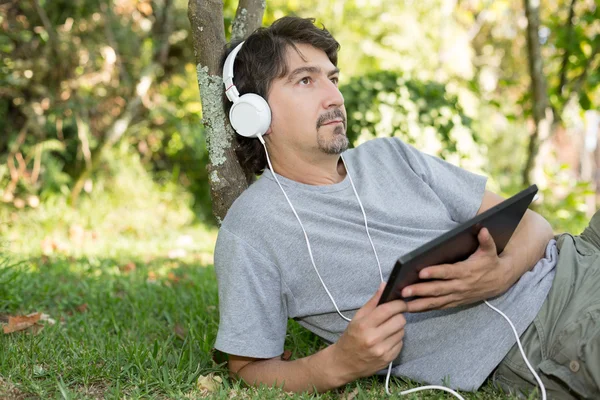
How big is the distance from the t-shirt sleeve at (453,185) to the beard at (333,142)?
1.13 ft

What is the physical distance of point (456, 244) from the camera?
1.79 meters

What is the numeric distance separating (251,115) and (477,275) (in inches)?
39.3

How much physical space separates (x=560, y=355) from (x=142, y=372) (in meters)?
1.43

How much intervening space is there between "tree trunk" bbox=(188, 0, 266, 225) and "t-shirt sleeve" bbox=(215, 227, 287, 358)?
49 cm

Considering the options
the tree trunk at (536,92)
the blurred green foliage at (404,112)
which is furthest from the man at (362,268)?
the tree trunk at (536,92)

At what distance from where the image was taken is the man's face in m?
2.34

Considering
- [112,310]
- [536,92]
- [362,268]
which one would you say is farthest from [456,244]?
[536,92]

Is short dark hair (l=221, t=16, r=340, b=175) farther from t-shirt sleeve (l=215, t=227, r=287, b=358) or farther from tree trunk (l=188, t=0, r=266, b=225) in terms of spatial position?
t-shirt sleeve (l=215, t=227, r=287, b=358)

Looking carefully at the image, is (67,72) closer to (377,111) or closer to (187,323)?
(377,111)

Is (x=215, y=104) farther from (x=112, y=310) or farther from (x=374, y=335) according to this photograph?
(x=112, y=310)

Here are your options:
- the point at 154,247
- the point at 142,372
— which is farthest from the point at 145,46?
the point at 142,372

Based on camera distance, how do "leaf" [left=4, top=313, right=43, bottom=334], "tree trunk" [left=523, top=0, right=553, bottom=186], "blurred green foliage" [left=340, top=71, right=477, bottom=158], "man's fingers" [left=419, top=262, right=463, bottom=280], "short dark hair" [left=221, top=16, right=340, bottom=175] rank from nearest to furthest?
1. "man's fingers" [left=419, top=262, right=463, bottom=280]
2. "short dark hair" [left=221, top=16, right=340, bottom=175]
3. "leaf" [left=4, top=313, right=43, bottom=334]
4. "blurred green foliage" [left=340, top=71, right=477, bottom=158]
5. "tree trunk" [left=523, top=0, right=553, bottom=186]

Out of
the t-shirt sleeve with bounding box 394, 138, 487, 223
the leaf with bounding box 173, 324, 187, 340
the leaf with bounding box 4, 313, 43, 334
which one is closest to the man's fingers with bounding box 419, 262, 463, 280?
the t-shirt sleeve with bounding box 394, 138, 487, 223

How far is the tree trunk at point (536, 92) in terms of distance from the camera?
579 centimetres
